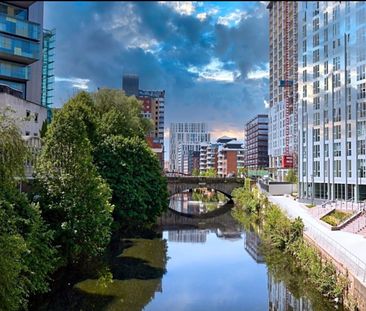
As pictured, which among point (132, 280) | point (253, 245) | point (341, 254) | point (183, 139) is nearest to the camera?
point (341, 254)

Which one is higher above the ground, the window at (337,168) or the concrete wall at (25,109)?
the concrete wall at (25,109)

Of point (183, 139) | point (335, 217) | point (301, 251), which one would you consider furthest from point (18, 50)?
point (183, 139)

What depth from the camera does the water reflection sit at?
214 ft

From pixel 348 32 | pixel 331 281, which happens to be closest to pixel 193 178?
pixel 348 32

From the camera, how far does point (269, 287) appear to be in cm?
2248

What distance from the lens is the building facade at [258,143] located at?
122938mm

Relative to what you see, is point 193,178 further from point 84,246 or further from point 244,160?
point 244,160

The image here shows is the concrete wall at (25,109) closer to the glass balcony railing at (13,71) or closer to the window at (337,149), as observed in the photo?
the glass balcony railing at (13,71)

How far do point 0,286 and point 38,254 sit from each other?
4.26 m

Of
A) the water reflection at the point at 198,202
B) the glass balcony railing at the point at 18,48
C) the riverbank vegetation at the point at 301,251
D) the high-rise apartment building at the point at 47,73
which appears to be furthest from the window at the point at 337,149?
the high-rise apartment building at the point at 47,73

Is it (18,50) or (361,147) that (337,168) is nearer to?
(361,147)

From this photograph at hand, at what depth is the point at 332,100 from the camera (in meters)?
43.0

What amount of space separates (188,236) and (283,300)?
20.1 m

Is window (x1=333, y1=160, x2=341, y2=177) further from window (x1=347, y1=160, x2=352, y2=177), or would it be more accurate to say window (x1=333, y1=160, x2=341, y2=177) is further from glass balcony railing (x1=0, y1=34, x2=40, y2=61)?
glass balcony railing (x1=0, y1=34, x2=40, y2=61)
